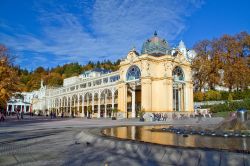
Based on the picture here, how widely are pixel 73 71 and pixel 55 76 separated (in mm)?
11268

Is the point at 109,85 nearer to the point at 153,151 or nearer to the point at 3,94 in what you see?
the point at 3,94

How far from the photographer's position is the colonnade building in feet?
190

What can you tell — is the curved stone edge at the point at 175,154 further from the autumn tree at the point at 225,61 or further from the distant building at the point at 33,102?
the distant building at the point at 33,102

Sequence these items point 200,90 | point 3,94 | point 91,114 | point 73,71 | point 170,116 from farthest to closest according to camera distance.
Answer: point 73,71
point 91,114
point 200,90
point 170,116
point 3,94

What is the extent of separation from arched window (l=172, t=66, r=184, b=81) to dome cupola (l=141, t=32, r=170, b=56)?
490 cm

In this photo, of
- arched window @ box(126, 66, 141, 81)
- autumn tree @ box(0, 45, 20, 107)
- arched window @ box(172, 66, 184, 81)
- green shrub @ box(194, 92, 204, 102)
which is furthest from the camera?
green shrub @ box(194, 92, 204, 102)

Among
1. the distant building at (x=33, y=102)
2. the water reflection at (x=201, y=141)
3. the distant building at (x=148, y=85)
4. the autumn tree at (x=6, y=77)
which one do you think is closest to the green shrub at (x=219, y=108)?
the distant building at (x=148, y=85)

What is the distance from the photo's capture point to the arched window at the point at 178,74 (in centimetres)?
6199

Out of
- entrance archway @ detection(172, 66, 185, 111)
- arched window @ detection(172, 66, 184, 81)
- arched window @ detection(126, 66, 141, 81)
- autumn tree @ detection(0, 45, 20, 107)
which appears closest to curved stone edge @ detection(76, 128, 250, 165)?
autumn tree @ detection(0, 45, 20, 107)

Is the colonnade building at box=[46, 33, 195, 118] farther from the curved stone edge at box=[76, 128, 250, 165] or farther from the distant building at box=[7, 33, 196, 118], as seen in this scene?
the curved stone edge at box=[76, 128, 250, 165]

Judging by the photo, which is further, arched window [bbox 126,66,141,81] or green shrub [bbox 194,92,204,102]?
green shrub [bbox 194,92,204,102]

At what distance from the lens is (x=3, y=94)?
33.5 m

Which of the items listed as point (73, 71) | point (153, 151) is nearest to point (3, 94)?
point (153, 151)

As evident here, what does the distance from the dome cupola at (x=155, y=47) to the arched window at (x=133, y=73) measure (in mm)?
5772
